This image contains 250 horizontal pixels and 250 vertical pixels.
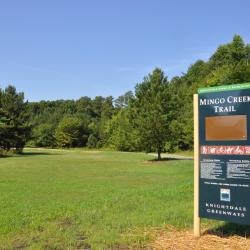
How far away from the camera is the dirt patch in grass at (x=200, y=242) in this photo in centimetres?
789

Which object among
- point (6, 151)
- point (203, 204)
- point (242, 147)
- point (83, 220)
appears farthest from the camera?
point (6, 151)

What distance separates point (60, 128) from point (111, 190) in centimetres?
9677

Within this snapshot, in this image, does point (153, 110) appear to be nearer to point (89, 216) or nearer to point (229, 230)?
point (89, 216)

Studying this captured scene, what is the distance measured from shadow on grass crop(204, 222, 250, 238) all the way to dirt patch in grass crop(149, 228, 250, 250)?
3.1 inches

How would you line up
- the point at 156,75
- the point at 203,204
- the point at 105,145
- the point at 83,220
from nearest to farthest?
the point at 203,204 < the point at 83,220 < the point at 156,75 < the point at 105,145

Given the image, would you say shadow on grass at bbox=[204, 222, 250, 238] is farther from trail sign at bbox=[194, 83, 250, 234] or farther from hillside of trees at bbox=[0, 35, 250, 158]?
hillside of trees at bbox=[0, 35, 250, 158]

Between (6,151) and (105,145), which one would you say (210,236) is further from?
(105,145)

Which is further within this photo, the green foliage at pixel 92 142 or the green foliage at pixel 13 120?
the green foliage at pixel 92 142

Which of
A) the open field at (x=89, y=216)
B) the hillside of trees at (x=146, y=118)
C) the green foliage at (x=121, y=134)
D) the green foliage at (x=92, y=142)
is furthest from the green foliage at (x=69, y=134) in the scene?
the open field at (x=89, y=216)

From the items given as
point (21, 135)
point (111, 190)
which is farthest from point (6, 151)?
point (111, 190)

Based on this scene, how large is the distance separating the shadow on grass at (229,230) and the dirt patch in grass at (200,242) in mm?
78

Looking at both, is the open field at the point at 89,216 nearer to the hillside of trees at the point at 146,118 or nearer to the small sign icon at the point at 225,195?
the small sign icon at the point at 225,195

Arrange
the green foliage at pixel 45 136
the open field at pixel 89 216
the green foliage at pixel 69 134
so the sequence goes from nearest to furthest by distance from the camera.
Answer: the open field at pixel 89 216
the green foliage at pixel 69 134
the green foliage at pixel 45 136

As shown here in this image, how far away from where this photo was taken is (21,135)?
67.1 meters
